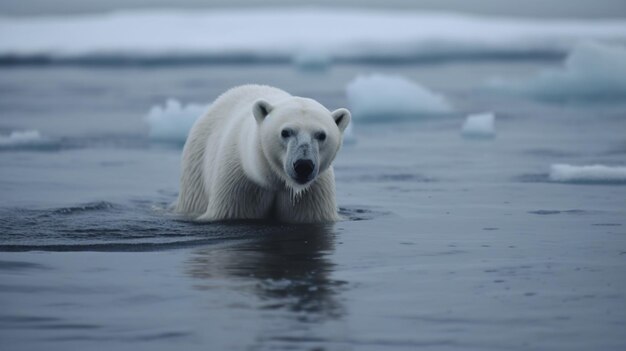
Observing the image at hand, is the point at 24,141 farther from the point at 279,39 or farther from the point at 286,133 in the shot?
the point at 279,39

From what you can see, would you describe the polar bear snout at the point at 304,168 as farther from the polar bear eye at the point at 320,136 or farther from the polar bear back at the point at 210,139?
the polar bear back at the point at 210,139

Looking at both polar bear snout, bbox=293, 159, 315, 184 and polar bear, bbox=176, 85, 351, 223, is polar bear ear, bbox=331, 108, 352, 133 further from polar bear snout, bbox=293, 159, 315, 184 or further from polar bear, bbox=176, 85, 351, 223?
polar bear snout, bbox=293, 159, 315, 184

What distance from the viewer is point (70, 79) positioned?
28.2 metres

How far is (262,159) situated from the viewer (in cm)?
613

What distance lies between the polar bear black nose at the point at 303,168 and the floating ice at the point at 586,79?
11.8 m

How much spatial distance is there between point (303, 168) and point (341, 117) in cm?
48

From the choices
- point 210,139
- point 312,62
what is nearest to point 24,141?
point 210,139

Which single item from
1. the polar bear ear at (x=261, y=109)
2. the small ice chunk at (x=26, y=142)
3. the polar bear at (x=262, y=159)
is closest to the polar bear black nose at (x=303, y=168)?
the polar bear at (x=262, y=159)

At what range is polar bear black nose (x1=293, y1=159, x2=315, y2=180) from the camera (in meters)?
5.78

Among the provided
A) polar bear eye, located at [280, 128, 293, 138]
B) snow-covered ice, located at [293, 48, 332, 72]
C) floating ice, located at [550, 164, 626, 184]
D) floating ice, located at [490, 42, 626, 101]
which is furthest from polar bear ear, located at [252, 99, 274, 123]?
snow-covered ice, located at [293, 48, 332, 72]

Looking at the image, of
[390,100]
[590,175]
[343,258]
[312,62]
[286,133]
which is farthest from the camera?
[312,62]

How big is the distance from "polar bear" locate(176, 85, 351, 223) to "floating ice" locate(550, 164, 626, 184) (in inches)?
97.4

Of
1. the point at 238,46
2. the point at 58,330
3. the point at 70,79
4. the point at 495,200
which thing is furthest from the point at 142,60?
the point at 58,330

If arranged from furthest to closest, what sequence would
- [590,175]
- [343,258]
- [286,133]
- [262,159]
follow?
1. [590,175]
2. [262,159]
3. [286,133]
4. [343,258]
